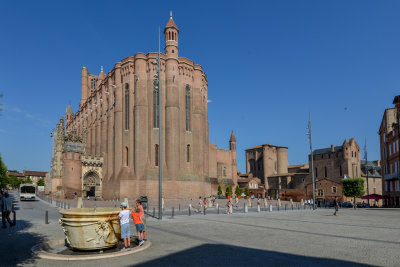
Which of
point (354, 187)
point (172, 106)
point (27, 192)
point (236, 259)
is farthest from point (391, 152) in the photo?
point (27, 192)

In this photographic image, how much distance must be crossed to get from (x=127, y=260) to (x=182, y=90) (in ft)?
154

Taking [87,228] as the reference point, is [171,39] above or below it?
above

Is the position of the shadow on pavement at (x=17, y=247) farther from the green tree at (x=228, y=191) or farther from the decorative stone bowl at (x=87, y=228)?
the green tree at (x=228, y=191)

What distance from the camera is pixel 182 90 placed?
54344 mm

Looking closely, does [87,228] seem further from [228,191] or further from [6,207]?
[228,191]

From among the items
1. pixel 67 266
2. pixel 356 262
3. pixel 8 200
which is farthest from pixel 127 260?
pixel 8 200

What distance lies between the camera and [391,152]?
49219 millimetres

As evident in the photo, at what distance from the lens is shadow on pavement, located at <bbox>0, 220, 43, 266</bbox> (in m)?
8.56

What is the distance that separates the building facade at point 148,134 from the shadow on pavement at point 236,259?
128ft

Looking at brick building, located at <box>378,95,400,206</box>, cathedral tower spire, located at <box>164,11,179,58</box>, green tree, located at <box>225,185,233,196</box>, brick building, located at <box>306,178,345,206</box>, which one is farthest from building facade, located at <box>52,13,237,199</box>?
brick building, located at <box>378,95,400,206</box>

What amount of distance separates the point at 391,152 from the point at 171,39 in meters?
39.0

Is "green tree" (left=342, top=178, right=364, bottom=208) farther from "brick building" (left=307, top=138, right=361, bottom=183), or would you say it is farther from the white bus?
the white bus

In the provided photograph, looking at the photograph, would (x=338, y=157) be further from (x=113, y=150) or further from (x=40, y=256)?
(x=40, y=256)

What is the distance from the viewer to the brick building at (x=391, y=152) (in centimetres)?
4647
